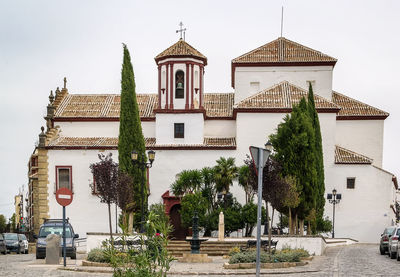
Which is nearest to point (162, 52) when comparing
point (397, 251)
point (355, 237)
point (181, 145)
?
point (181, 145)

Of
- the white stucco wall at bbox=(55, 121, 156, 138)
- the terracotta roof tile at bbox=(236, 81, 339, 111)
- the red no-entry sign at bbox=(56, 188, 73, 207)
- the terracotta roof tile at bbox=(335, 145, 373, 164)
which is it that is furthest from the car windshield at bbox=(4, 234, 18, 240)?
the terracotta roof tile at bbox=(335, 145, 373, 164)

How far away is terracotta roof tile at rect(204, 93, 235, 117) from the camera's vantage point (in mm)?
40469

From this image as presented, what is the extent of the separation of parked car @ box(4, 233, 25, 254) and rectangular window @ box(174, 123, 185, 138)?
11145 millimetres

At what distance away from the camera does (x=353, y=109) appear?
4081cm

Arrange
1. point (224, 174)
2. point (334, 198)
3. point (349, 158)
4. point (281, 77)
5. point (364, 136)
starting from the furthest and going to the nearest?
point (281, 77), point (364, 136), point (349, 158), point (334, 198), point (224, 174)

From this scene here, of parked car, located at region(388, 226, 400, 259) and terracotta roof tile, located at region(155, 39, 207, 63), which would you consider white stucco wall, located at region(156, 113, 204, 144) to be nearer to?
terracotta roof tile, located at region(155, 39, 207, 63)

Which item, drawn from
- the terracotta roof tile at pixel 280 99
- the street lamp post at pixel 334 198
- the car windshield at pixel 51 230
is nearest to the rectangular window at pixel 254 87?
the terracotta roof tile at pixel 280 99

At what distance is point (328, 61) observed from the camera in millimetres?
40062

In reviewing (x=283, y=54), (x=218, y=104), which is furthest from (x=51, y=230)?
(x=283, y=54)

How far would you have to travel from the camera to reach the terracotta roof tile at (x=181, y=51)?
37.7 m

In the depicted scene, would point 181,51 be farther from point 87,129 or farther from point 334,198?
point 334,198

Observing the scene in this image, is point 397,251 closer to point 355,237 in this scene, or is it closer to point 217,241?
point 217,241

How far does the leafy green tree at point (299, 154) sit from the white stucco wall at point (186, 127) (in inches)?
430

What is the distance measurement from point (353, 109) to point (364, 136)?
1.89 meters
